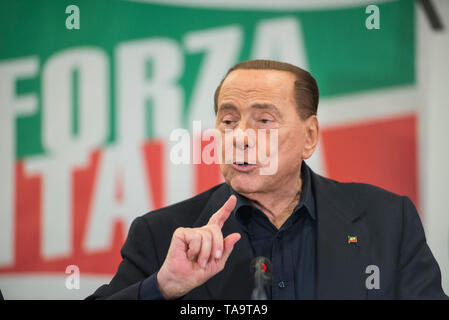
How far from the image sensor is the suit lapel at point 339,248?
1.46 meters

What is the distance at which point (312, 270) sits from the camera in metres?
1.52

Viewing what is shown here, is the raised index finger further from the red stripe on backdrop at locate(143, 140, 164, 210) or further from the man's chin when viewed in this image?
the red stripe on backdrop at locate(143, 140, 164, 210)

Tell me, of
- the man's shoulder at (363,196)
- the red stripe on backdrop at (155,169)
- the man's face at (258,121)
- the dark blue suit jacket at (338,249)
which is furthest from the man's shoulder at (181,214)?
the red stripe on backdrop at (155,169)

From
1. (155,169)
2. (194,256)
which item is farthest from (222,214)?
(155,169)

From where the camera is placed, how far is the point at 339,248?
60.1 inches

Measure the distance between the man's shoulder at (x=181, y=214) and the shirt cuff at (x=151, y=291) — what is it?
0.98ft

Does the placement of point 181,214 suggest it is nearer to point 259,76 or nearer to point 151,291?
point 151,291

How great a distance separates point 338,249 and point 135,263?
64 centimetres

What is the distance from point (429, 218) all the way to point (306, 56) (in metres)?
0.90

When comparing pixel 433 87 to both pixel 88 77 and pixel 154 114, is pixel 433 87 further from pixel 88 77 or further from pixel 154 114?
pixel 88 77

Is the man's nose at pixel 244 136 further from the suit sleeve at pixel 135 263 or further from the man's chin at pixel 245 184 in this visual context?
the suit sleeve at pixel 135 263
